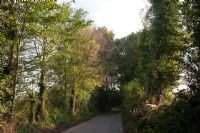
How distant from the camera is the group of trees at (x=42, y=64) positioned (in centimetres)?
2188

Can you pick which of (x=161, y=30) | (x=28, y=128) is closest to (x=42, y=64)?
(x=28, y=128)

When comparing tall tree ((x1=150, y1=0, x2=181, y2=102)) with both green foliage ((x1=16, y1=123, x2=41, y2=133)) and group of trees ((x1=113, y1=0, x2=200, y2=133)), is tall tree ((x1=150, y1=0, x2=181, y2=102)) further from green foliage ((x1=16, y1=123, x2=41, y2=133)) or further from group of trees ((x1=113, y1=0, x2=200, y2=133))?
green foliage ((x1=16, y1=123, x2=41, y2=133))

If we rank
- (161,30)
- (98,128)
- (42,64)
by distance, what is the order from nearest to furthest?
1. (42,64)
2. (98,128)
3. (161,30)

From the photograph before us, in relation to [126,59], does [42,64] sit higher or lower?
lower

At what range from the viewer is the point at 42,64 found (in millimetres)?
26500

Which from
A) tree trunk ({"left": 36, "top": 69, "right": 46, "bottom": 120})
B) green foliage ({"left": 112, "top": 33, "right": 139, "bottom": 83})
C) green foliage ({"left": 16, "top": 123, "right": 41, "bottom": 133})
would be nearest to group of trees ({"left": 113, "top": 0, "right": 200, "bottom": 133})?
green foliage ({"left": 16, "top": 123, "right": 41, "bottom": 133})

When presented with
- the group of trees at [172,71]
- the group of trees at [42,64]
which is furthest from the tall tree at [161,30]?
the group of trees at [42,64]

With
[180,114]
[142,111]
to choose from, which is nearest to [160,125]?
[180,114]

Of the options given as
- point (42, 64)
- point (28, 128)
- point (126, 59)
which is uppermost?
point (126, 59)

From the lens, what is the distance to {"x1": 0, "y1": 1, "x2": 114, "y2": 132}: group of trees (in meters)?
21.9

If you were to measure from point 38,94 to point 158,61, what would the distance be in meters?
10.6

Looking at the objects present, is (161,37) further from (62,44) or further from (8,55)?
(8,55)

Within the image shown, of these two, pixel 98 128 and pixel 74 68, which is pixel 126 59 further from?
pixel 98 128

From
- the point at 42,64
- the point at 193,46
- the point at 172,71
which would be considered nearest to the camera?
the point at 193,46
